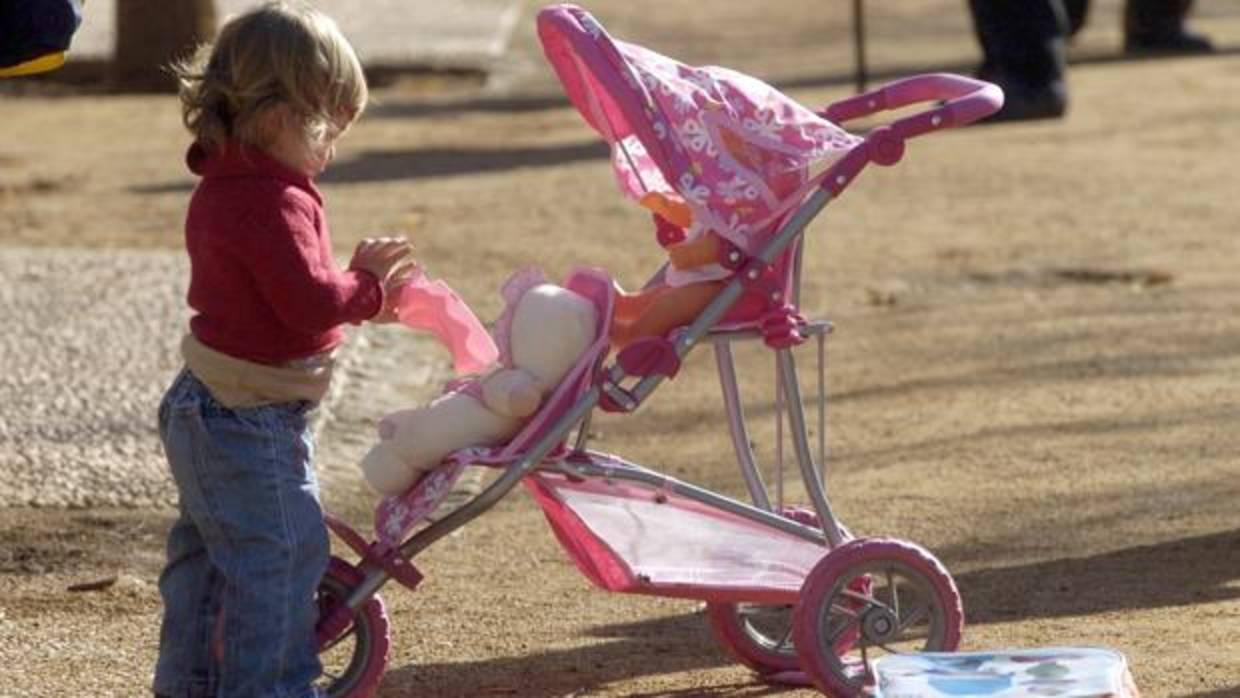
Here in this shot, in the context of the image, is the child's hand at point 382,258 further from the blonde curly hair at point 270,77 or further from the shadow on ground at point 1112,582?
the shadow on ground at point 1112,582

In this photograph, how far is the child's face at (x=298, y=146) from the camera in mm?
4629

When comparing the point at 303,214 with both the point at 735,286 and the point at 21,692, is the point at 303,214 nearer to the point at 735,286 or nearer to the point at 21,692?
the point at 735,286

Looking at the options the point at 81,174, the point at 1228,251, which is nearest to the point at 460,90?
the point at 81,174

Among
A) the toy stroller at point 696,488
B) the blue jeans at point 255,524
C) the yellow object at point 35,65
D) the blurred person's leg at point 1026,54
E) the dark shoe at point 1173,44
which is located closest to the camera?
the blue jeans at point 255,524

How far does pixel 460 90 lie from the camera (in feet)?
49.6

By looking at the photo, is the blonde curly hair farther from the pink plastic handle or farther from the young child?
the pink plastic handle

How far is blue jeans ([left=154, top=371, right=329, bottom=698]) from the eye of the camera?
4.66 meters

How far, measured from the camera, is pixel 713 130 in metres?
5.00

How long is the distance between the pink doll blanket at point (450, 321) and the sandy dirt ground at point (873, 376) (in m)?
0.62

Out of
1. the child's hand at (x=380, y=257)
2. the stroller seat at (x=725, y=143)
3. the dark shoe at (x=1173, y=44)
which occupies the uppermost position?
the stroller seat at (x=725, y=143)

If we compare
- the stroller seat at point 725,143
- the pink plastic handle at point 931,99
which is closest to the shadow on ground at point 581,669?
the stroller seat at point 725,143

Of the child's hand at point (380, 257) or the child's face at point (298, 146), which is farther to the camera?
the child's hand at point (380, 257)

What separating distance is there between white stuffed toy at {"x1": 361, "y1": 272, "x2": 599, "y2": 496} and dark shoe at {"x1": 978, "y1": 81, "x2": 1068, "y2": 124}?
8054mm

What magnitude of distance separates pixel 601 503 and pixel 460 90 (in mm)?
10227
